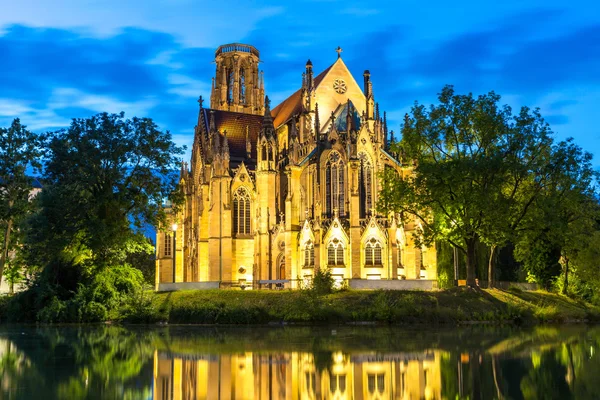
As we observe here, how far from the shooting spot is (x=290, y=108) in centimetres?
7650

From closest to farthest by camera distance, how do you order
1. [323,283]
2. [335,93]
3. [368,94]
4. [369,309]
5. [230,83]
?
[369,309] → [323,283] → [368,94] → [335,93] → [230,83]

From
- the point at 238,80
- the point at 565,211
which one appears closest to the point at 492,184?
the point at 565,211

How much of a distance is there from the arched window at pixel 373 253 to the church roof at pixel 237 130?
59.2 ft

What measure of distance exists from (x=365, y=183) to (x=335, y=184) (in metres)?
2.91

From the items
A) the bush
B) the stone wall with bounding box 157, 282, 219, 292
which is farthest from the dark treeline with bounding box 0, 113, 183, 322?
the bush

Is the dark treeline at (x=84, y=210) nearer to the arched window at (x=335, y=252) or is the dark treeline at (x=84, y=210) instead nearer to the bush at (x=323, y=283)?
the bush at (x=323, y=283)

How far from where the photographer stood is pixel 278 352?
21109 millimetres

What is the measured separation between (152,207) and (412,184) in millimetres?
17351

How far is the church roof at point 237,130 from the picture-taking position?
238 feet

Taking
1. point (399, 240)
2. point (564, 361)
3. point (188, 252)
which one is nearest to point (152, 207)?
point (399, 240)

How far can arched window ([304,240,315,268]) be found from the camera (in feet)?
195

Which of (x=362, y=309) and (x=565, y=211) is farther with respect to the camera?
(x=565, y=211)

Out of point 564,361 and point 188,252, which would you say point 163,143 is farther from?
point 564,361

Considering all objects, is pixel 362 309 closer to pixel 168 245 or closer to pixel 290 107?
pixel 290 107
